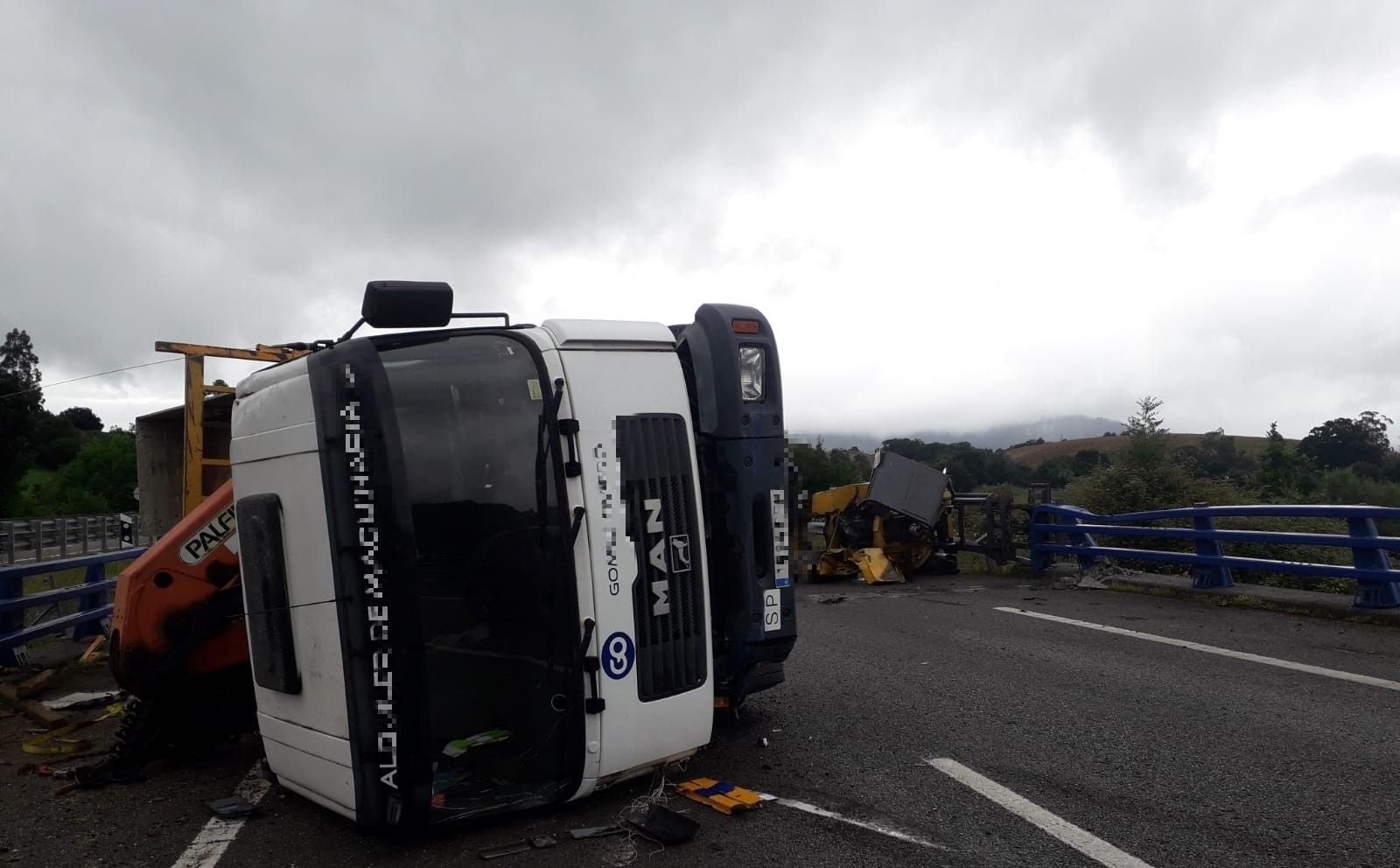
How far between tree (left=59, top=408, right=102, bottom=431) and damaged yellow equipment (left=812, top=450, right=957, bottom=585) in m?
87.4

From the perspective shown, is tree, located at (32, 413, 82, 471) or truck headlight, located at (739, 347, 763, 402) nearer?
truck headlight, located at (739, 347, 763, 402)

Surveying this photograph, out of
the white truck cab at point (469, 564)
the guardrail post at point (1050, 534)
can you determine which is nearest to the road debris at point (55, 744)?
the white truck cab at point (469, 564)

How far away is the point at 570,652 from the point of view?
12.5ft

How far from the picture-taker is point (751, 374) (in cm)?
480

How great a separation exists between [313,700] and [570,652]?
114cm

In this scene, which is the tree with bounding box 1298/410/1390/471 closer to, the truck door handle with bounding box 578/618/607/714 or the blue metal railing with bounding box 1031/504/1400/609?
the blue metal railing with bounding box 1031/504/1400/609

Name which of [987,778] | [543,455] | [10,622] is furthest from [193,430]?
[987,778]

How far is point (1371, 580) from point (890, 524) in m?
5.93

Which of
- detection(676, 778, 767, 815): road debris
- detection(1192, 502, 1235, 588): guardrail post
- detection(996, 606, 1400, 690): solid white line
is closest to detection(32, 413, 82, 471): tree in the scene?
detection(996, 606, 1400, 690): solid white line

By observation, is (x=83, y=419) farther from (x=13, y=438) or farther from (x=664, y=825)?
(x=664, y=825)

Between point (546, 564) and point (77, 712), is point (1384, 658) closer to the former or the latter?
point (546, 564)

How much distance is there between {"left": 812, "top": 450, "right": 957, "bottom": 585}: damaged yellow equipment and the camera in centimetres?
1278

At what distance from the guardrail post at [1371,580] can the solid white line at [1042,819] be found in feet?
19.3

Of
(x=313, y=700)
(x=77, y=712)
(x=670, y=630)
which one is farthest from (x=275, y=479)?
(x=77, y=712)
